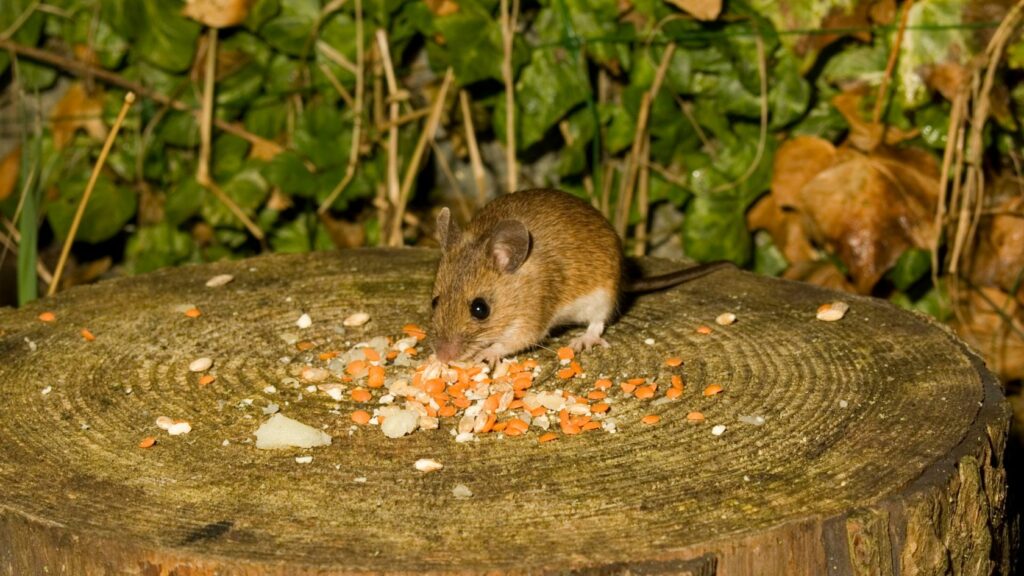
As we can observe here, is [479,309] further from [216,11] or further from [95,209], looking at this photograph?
[95,209]

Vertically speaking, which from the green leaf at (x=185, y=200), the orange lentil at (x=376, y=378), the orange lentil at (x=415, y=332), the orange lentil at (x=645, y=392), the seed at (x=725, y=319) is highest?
the orange lentil at (x=645, y=392)

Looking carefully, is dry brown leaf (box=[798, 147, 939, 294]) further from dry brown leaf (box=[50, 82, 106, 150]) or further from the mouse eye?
dry brown leaf (box=[50, 82, 106, 150])

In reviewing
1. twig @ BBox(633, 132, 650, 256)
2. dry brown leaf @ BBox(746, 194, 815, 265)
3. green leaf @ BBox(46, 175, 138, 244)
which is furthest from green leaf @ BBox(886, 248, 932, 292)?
green leaf @ BBox(46, 175, 138, 244)

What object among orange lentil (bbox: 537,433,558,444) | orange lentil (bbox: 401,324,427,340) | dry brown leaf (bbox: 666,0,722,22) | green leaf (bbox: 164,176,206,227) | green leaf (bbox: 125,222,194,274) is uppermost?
dry brown leaf (bbox: 666,0,722,22)

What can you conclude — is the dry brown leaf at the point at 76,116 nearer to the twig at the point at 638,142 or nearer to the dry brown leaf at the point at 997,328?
the twig at the point at 638,142

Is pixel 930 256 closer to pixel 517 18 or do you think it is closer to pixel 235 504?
pixel 517 18

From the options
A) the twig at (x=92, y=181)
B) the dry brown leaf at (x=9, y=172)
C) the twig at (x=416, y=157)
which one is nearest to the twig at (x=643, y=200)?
the twig at (x=416, y=157)
